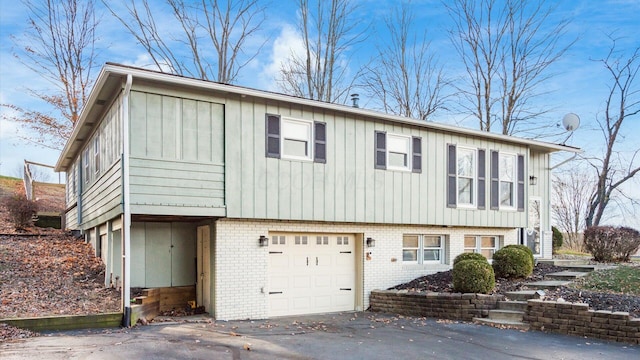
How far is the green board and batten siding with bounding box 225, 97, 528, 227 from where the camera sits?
429 inches

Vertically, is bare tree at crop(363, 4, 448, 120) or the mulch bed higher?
bare tree at crop(363, 4, 448, 120)

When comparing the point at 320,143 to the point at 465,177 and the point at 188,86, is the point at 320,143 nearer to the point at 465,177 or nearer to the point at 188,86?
the point at 188,86

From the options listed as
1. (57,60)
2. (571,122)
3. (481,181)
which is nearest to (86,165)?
(481,181)

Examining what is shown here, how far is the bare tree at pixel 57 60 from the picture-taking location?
24.9 m

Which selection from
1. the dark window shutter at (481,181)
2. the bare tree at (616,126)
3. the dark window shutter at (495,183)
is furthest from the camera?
the bare tree at (616,126)

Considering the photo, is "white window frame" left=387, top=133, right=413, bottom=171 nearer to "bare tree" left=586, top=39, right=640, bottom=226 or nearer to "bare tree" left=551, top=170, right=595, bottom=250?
"bare tree" left=586, top=39, right=640, bottom=226

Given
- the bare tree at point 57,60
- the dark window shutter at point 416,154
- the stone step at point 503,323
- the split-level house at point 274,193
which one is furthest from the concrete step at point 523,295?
the bare tree at point 57,60

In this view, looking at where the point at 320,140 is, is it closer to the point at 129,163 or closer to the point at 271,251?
the point at 271,251

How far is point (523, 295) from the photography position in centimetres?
1103

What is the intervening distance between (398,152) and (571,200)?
2421 cm

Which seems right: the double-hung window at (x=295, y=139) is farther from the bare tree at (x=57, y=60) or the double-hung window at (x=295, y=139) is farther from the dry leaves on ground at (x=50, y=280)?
the bare tree at (x=57, y=60)

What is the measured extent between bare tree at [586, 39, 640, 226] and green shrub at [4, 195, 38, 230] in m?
26.1

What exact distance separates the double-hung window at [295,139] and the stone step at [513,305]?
5045 mm

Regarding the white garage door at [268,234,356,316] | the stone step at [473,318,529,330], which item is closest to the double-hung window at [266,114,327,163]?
the white garage door at [268,234,356,316]
